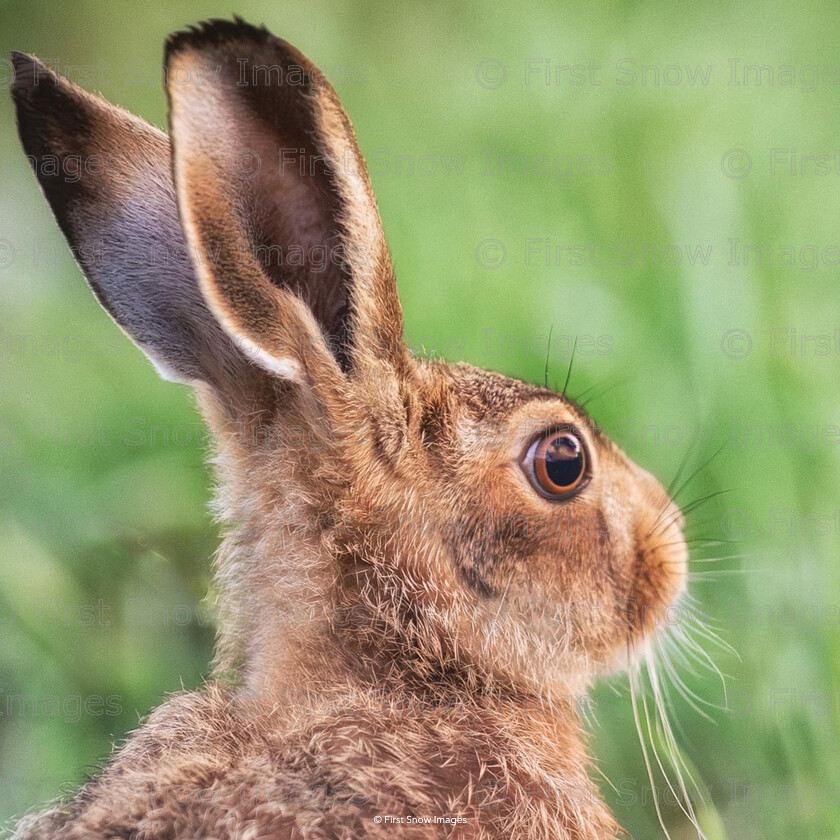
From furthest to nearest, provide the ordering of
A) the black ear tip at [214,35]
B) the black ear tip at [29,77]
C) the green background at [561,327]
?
the green background at [561,327], the black ear tip at [29,77], the black ear tip at [214,35]

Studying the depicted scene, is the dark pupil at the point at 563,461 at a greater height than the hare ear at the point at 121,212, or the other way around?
the hare ear at the point at 121,212

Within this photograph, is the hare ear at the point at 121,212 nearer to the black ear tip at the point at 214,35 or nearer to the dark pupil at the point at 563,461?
the black ear tip at the point at 214,35

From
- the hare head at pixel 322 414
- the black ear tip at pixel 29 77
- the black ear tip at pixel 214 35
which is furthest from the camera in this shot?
the black ear tip at pixel 29 77

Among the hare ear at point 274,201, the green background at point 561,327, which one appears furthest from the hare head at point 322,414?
the green background at point 561,327

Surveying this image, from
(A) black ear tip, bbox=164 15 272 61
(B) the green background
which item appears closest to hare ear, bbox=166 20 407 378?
(A) black ear tip, bbox=164 15 272 61

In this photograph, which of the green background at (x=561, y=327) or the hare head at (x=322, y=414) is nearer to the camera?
the hare head at (x=322, y=414)

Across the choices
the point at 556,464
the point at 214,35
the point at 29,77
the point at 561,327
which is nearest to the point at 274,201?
the point at 214,35
